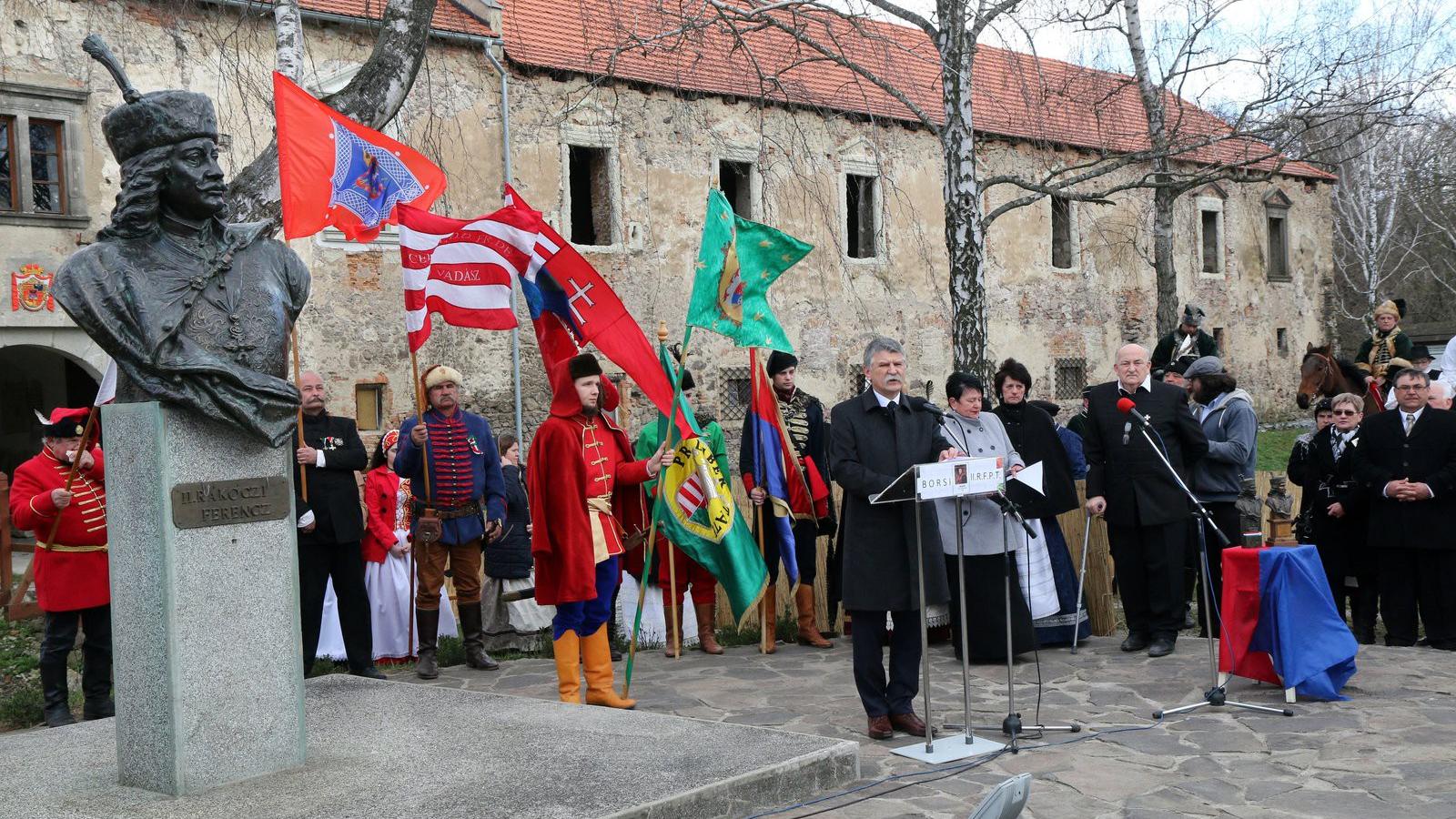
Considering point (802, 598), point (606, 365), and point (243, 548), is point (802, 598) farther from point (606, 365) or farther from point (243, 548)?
point (606, 365)

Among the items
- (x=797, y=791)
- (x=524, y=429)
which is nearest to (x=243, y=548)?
(x=797, y=791)

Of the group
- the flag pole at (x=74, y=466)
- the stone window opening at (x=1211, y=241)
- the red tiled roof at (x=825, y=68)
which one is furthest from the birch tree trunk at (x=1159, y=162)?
the stone window opening at (x=1211, y=241)

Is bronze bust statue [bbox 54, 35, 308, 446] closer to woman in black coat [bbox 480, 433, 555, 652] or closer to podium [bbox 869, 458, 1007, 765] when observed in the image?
podium [bbox 869, 458, 1007, 765]

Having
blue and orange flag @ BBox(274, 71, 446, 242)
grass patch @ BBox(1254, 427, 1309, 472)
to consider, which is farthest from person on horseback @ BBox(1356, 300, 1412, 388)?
grass patch @ BBox(1254, 427, 1309, 472)

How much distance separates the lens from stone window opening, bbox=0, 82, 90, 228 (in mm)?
16547

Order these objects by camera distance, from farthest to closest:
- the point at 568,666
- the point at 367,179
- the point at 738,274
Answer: the point at 367,179, the point at 738,274, the point at 568,666

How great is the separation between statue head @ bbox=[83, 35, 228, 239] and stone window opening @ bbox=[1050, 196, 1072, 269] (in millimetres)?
25936

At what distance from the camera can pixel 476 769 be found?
540 centimetres

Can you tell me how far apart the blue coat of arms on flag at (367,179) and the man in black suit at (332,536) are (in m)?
1.10

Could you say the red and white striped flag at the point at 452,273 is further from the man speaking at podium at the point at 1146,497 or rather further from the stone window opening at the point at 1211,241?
the stone window opening at the point at 1211,241

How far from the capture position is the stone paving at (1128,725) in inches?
213

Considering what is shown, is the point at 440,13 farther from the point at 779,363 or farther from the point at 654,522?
the point at 654,522

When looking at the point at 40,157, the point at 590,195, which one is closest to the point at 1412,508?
the point at 40,157

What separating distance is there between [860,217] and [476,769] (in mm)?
21739
